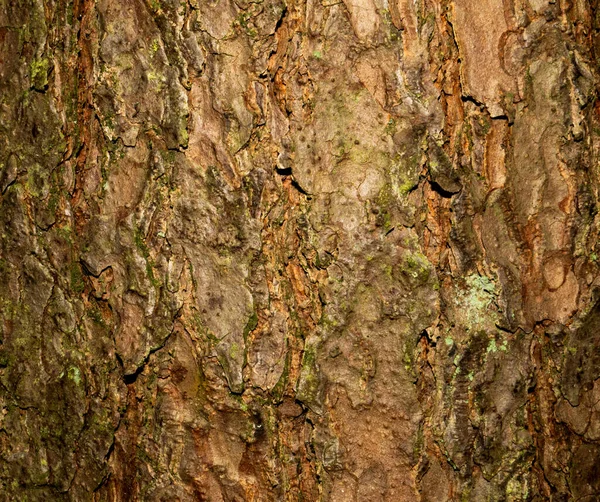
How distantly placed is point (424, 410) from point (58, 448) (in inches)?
32.3

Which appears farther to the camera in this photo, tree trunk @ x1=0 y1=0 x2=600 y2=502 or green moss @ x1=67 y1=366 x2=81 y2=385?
green moss @ x1=67 y1=366 x2=81 y2=385

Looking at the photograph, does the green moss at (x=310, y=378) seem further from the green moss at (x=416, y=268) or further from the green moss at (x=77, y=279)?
the green moss at (x=77, y=279)

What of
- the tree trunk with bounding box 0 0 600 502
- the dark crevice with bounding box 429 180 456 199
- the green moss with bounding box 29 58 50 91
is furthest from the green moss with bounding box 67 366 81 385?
the dark crevice with bounding box 429 180 456 199

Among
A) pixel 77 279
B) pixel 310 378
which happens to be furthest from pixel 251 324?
pixel 77 279

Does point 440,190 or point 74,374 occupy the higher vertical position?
point 440,190

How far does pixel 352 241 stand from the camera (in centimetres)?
130

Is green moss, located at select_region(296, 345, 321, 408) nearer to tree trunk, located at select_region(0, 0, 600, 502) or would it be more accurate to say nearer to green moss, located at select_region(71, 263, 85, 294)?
tree trunk, located at select_region(0, 0, 600, 502)

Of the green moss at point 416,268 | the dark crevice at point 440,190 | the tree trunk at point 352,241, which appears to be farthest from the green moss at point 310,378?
the dark crevice at point 440,190

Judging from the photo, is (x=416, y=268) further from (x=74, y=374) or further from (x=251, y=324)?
(x=74, y=374)

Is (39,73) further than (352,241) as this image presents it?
Yes

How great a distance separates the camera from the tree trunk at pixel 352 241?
4.26 feet

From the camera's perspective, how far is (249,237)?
4.40 ft

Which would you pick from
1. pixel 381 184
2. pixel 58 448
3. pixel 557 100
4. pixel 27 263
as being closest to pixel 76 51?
pixel 27 263

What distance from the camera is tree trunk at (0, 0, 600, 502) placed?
1.30m
